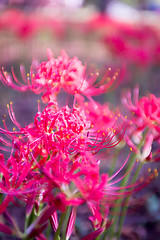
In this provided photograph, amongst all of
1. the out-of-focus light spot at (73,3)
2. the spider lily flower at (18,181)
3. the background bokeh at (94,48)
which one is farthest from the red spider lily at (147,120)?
the out-of-focus light spot at (73,3)

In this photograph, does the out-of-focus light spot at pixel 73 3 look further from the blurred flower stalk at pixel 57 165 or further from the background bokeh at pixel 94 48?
the blurred flower stalk at pixel 57 165

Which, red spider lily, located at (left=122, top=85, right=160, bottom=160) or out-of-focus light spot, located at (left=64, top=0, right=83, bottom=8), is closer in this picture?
red spider lily, located at (left=122, top=85, right=160, bottom=160)

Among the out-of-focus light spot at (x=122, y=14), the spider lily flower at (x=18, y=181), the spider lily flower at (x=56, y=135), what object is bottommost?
the out-of-focus light spot at (x=122, y=14)

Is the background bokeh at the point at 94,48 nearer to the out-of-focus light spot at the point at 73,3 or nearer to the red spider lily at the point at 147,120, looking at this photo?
the out-of-focus light spot at the point at 73,3

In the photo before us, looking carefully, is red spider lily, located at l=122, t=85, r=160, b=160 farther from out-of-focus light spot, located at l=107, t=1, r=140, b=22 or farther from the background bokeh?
out-of-focus light spot, located at l=107, t=1, r=140, b=22

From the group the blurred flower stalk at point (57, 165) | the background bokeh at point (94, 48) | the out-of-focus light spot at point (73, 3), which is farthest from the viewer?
the out-of-focus light spot at point (73, 3)

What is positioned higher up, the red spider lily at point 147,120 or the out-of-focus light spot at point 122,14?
the red spider lily at point 147,120

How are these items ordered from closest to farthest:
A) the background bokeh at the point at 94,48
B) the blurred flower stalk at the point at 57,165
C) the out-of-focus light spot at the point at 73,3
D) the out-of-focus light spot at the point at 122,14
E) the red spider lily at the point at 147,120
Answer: the blurred flower stalk at the point at 57,165
the red spider lily at the point at 147,120
the background bokeh at the point at 94,48
the out-of-focus light spot at the point at 122,14
the out-of-focus light spot at the point at 73,3

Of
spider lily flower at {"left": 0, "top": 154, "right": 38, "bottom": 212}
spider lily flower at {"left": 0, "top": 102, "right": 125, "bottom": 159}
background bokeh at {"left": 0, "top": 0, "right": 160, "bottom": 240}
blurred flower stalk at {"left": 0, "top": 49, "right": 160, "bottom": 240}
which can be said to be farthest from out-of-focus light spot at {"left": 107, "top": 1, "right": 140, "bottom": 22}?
spider lily flower at {"left": 0, "top": 154, "right": 38, "bottom": 212}

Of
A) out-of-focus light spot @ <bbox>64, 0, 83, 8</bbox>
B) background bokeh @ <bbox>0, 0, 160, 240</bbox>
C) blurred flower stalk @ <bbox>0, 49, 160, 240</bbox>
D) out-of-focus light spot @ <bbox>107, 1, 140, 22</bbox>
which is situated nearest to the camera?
blurred flower stalk @ <bbox>0, 49, 160, 240</bbox>

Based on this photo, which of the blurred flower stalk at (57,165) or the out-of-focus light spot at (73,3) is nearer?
the blurred flower stalk at (57,165)

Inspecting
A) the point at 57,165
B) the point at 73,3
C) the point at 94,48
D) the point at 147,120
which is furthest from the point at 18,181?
the point at 73,3

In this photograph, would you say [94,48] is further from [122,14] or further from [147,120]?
[147,120]
